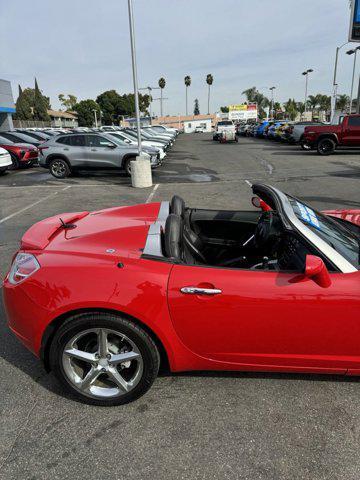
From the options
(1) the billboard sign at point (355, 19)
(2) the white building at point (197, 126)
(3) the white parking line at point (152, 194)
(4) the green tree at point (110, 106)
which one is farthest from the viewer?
(4) the green tree at point (110, 106)

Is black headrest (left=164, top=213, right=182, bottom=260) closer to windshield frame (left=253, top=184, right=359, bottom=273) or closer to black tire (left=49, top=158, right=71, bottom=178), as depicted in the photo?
windshield frame (left=253, top=184, right=359, bottom=273)

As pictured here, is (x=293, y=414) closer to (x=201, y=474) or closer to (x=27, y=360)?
(x=201, y=474)

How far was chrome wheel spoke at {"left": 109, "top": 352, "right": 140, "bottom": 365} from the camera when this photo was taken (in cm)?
236

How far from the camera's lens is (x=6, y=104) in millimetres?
37125

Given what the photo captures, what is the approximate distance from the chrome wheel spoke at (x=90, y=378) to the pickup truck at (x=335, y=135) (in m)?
19.2

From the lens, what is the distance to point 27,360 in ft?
9.82

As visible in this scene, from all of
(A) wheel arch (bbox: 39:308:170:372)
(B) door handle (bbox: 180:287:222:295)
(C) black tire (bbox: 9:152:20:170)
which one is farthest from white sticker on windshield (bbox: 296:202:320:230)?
(C) black tire (bbox: 9:152:20:170)

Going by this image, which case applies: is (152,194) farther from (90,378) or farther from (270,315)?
(270,315)

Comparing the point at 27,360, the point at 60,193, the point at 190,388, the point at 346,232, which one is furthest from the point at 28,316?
the point at 60,193

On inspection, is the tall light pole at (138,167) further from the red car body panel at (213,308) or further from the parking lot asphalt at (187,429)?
the red car body panel at (213,308)

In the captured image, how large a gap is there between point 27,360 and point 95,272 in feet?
4.16

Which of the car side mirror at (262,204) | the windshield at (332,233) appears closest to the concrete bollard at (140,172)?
the car side mirror at (262,204)

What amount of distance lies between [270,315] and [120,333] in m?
0.95

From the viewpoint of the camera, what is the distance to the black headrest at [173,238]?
241cm
